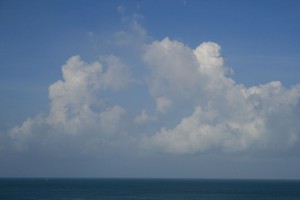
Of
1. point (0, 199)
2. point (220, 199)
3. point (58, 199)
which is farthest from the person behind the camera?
point (220, 199)

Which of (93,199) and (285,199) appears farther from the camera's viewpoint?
(285,199)

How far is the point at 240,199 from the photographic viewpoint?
122 metres

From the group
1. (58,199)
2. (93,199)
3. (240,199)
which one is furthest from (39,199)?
(240,199)

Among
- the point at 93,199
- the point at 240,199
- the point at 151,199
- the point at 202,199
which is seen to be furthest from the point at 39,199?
the point at 240,199

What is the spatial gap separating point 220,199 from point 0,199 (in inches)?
2416

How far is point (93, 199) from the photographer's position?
11000 centimetres

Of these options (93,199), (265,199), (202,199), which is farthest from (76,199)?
(265,199)

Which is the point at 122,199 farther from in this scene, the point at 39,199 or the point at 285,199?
the point at 285,199

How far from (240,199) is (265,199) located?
7712 mm

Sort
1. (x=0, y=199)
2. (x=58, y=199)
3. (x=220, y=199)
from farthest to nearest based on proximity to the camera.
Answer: (x=220, y=199), (x=58, y=199), (x=0, y=199)

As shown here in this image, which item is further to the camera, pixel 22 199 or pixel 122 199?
pixel 122 199

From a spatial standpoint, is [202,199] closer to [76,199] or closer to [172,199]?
[172,199]

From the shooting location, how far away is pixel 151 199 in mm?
115062

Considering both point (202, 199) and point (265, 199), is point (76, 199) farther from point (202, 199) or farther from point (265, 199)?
point (265, 199)
